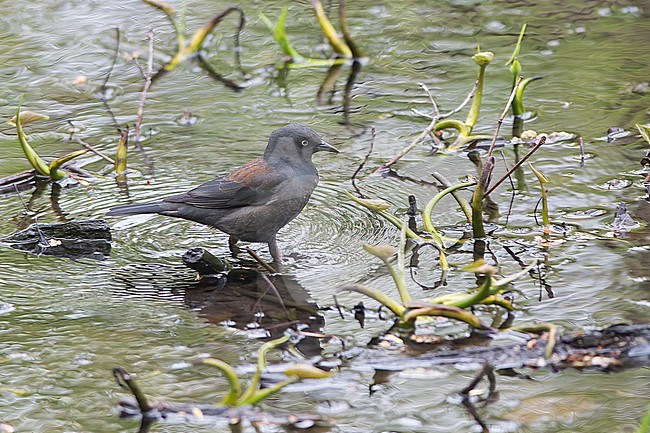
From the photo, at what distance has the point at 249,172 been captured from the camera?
618 cm

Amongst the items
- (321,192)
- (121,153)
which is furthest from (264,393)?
(121,153)

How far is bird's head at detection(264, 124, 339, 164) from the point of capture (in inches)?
245

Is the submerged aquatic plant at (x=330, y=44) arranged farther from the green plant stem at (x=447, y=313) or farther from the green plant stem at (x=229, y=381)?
the green plant stem at (x=229, y=381)

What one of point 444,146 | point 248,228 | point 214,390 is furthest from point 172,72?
point 214,390

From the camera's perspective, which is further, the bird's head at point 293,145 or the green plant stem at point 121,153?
Result: the green plant stem at point 121,153

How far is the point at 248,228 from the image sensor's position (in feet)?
19.7

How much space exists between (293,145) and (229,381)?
2.46 metres

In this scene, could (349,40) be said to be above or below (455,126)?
above

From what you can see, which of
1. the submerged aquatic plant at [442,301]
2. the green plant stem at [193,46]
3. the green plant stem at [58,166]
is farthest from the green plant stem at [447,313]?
the green plant stem at [193,46]

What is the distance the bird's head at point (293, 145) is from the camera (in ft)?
20.4

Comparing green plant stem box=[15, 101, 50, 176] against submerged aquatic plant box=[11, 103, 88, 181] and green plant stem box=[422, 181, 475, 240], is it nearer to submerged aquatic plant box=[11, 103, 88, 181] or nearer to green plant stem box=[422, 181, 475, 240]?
submerged aquatic plant box=[11, 103, 88, 181]

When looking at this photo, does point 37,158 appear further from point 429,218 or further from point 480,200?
point 480,200

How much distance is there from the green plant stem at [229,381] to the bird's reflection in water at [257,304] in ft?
2.13

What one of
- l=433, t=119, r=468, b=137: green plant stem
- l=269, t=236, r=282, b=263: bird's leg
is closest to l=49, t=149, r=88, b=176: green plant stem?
l=269, t=236, r=282, b=263: bird's leg
